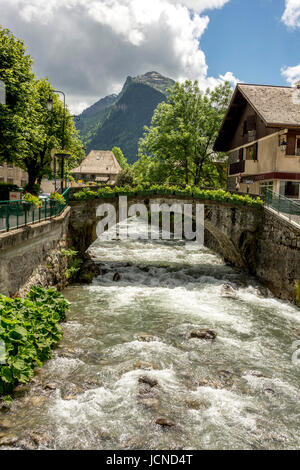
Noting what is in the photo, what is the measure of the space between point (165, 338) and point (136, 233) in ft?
84.3

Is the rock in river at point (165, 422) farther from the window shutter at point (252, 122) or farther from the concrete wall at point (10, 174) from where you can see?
the concrete wall at point (10, 174)

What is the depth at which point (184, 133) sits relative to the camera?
1336 inches

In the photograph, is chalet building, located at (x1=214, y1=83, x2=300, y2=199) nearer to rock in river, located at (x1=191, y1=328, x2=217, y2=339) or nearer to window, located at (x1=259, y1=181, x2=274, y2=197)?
window, located at (x1=259, y1=181, x2=274, y2=197)

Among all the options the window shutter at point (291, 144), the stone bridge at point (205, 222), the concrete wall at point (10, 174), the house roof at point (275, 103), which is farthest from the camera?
the concrete wall at point (10, 174)

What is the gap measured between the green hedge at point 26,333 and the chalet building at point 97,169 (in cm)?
5935

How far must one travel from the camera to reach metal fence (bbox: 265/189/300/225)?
17000 mm

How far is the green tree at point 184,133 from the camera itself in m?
35.2

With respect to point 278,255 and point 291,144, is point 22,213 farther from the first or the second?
point 291,144

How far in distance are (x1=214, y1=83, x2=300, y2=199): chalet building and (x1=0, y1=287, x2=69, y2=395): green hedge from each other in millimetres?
18068

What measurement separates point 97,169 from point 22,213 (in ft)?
200

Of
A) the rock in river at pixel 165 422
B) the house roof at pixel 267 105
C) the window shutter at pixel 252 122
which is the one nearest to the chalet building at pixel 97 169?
the house roof at pixel 267 105

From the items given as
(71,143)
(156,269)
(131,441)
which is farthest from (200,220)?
(71,143)
